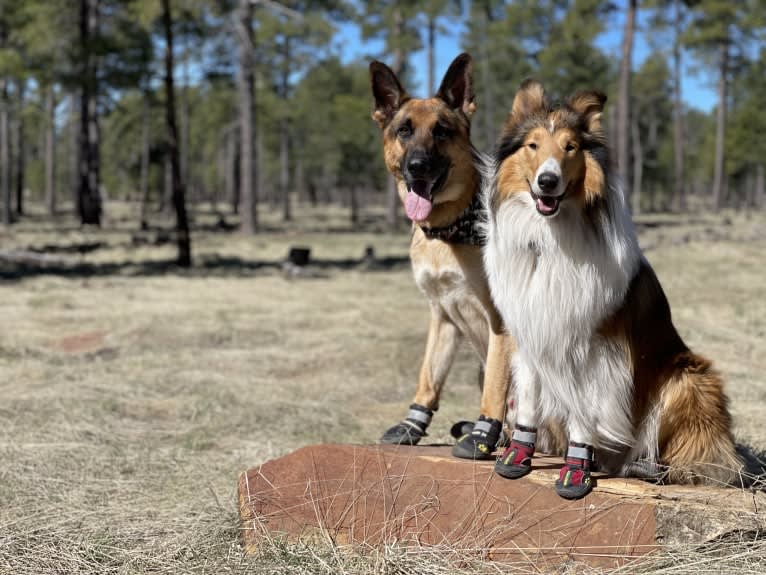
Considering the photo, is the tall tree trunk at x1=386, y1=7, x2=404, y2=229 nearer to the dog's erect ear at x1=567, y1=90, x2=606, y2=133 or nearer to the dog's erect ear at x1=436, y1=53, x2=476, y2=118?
the dog's erect ear at x1=436, y1=53, x2=476, y2=118

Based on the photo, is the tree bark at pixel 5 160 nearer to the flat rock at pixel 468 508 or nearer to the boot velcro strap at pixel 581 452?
the flat rock at pixel 468 508

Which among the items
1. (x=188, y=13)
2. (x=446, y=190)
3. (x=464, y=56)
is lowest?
(x=446, y=190)

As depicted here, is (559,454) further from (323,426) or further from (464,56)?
(323,426)

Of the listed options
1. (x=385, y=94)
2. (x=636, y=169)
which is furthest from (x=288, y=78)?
(x=385, y=94)

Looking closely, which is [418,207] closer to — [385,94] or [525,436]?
[385,94]

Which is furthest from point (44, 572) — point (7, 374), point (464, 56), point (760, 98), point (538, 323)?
point (760, 98)

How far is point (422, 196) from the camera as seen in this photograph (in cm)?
374

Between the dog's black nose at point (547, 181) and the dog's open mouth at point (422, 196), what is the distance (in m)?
0.97

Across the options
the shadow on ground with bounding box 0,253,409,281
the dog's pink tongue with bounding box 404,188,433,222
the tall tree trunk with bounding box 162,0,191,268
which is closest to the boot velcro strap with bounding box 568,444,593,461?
the dog's pink tongue with bounding box 404,188,433,222

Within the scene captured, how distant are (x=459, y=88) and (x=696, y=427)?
2160mm

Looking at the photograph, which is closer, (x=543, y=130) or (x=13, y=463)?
(x=543, y=130)

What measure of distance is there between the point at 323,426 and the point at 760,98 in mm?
42804

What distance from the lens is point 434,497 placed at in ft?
11.1

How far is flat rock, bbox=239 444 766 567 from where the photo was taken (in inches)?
119
